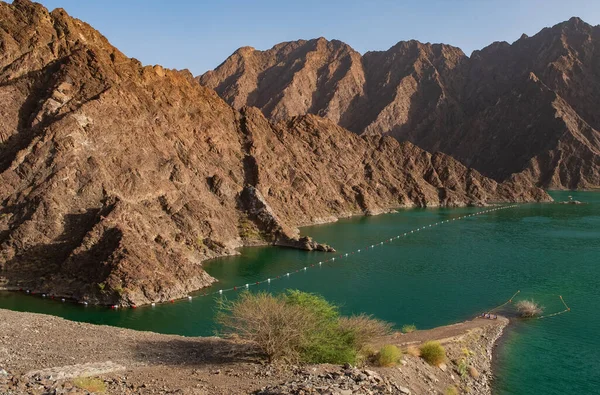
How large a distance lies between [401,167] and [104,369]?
483ft

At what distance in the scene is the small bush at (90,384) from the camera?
1988 cm

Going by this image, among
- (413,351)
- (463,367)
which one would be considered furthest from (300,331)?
(463,367)

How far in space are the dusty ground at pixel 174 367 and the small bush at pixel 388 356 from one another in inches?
22.0

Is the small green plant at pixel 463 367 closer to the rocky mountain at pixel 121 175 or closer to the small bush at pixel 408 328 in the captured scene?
the small bush at pixel 408 328

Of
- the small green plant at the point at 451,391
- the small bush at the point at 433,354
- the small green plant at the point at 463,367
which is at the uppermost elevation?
the small bush at the point at 433,354

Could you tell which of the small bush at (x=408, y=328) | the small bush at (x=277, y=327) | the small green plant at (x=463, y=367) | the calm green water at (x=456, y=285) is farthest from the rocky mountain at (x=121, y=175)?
the small green plant at (x=463, y=367)

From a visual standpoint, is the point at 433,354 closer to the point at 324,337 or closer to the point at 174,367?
the point at 324,337

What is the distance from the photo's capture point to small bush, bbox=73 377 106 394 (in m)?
19.9

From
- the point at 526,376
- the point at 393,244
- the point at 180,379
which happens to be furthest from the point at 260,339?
the point at 393,244

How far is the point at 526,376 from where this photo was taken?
115ft

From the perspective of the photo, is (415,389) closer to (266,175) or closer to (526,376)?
(526,376)

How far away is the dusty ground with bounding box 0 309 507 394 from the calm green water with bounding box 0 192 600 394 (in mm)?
5437

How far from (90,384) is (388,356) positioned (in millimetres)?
17075

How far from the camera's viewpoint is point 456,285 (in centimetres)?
6006
